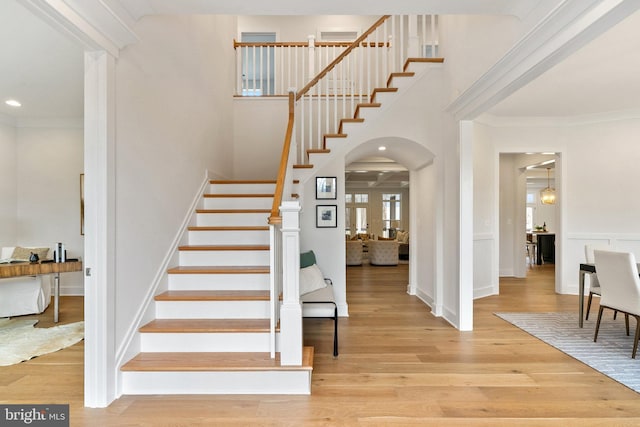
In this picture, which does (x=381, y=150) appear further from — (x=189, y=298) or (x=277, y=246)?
(x=189, y=298)

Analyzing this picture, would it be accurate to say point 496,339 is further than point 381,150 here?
No

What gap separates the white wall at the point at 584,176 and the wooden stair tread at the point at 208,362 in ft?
14.6

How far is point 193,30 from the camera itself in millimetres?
3715

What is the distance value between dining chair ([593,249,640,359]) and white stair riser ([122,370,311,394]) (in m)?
2.95

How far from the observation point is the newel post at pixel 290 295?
2328 mm

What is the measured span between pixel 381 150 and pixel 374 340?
289cm

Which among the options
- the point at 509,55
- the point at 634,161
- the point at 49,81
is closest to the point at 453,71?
the point at 509,55

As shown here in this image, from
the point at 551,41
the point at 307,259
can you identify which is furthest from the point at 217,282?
the point at 551,41

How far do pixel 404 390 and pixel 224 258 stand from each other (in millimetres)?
2047

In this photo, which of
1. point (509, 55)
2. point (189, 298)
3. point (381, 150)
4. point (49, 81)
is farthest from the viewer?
point (381, 150)

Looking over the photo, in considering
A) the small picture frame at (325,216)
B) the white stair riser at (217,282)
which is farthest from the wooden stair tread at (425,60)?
the white stair riser at (217,282)

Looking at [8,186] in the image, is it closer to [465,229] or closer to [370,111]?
[370,111]

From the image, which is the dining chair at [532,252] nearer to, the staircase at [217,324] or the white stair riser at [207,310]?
the staircase at [217,324]

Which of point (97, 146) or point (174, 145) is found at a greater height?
point (174, 145)
